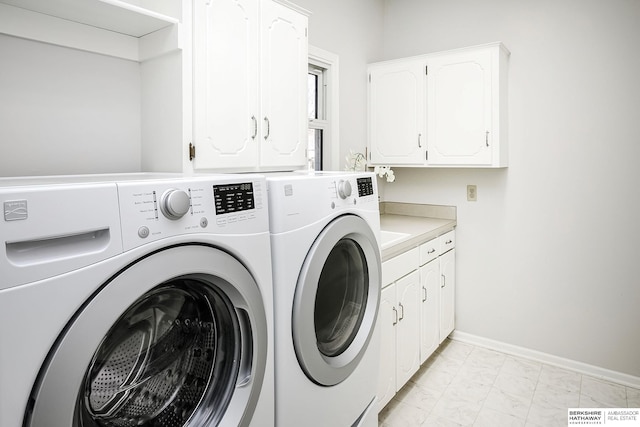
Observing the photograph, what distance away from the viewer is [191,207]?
90cm

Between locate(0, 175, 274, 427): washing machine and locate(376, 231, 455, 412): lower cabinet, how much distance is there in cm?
87

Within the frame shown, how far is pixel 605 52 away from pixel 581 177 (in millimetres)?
767

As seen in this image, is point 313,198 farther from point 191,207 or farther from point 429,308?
point 429,308

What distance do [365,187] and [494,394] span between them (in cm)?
165

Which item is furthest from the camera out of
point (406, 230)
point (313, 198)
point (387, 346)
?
point (406, 230)

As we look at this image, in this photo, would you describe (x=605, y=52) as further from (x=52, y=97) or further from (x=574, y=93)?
(x=52, y=97)

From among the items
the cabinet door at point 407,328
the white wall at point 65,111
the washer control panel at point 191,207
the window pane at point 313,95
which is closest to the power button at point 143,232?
the washer control panel at point 191,207

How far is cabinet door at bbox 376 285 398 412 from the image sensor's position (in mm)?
2027

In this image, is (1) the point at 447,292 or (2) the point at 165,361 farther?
(1) the point at 447,292

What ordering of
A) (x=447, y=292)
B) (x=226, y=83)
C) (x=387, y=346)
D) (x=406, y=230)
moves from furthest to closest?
(x=447, y=292) → (x=406, y=230) → (x=387, y=346) → (x=226, y=83)

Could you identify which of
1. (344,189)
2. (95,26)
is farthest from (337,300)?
(95,26)

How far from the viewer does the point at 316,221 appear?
4.28 ft

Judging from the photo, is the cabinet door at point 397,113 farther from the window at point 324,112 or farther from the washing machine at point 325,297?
the washing machine at point 325,297

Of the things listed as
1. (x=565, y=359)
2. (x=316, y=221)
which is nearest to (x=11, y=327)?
(x=316, y=221)
